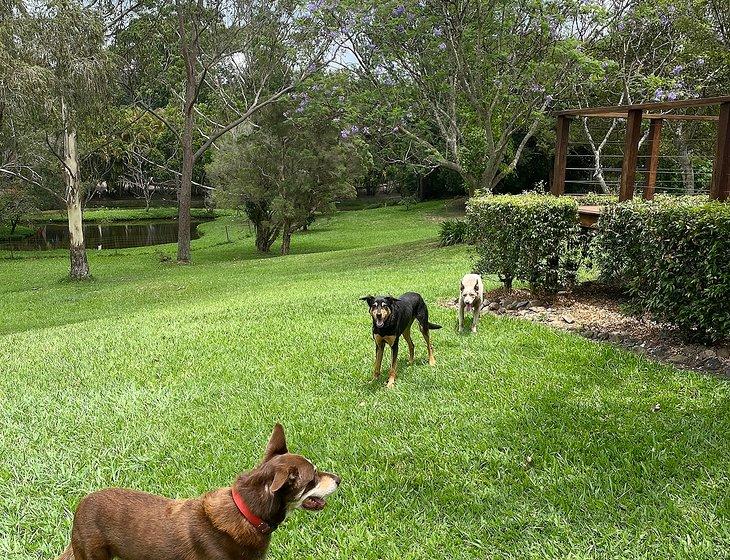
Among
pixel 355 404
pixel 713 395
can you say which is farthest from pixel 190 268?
pixel 713 395

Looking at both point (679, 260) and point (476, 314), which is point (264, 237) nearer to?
point (476, 314)

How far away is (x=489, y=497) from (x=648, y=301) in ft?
11.0

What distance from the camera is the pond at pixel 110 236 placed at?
35500 mm

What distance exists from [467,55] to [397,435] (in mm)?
12790

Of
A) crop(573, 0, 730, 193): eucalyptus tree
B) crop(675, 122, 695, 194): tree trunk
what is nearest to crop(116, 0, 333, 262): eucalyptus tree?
crop(573, 0, 730, 193): eucalyptus tree

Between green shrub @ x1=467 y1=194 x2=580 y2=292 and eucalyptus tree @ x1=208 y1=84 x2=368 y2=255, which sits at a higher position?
eucalyptus tree @ x1=208 y1=84 x2=368 y2=255

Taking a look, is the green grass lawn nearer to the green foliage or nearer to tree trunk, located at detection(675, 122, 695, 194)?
tree trunk, located at detection(675, 122, 695, 194)

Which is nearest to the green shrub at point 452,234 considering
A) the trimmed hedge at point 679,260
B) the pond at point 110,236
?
the trimmed hedge at point 679,260

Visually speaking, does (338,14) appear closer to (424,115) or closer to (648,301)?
(424,115)

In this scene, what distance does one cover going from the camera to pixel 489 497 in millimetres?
3652

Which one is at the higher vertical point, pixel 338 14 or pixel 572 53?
pixel 338 14

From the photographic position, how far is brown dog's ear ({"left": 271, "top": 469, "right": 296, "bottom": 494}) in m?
2.47

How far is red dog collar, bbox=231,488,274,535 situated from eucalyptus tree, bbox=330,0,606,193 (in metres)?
12.8

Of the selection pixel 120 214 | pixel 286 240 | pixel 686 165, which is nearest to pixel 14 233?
pixel 120 214
